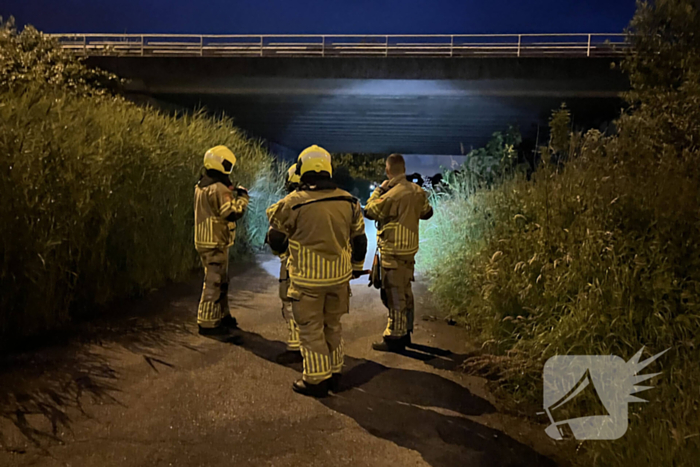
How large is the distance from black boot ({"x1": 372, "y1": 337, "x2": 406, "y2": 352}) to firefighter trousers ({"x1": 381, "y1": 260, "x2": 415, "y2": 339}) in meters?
0.04

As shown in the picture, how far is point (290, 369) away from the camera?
13.8 ft

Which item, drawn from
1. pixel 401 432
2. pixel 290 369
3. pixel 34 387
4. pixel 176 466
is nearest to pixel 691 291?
pixel 401 432

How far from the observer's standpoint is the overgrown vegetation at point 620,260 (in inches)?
115

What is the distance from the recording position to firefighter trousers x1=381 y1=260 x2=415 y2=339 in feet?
15.2

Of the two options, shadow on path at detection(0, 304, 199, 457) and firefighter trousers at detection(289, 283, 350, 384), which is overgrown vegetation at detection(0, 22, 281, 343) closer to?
shadow on path at detection(0, 304, 199, 457)

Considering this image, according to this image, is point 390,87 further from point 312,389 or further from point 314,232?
point 312,389

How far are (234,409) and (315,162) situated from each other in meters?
2.00

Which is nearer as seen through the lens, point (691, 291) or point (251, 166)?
point (691, 291)

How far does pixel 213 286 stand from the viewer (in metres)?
4.88

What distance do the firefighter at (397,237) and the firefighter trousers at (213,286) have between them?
168cm

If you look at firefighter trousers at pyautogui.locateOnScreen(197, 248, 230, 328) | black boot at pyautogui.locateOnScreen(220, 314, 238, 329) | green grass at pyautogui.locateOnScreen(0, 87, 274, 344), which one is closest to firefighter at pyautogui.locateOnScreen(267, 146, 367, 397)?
firefighter trousers at pyautogui.locateOnScreen(197, 248, 230, 328)

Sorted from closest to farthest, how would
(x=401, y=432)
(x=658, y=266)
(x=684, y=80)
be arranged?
(x=401, y=432) < (x=658, y=266) < (x=684, y=80)

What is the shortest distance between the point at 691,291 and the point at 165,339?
4804 millimetres

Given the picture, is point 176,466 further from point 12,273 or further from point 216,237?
point 12,273
